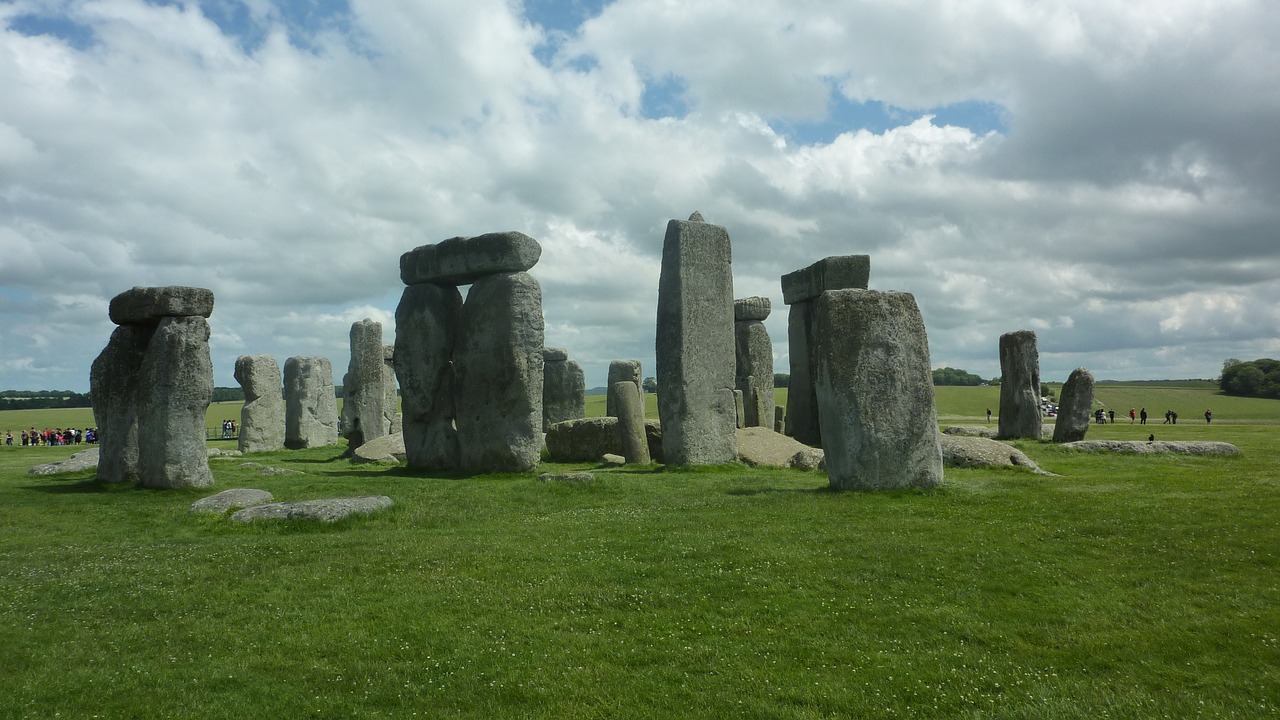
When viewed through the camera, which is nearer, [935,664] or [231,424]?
[935,664]

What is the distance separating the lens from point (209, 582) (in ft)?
31.2

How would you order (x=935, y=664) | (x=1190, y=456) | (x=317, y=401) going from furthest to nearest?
(x=317, y=401)
(x=1190, y=456)
(x=935, y=664)

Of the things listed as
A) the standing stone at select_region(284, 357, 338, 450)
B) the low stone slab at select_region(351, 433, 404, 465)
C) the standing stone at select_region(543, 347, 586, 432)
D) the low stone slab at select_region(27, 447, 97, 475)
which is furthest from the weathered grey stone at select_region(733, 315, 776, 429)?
the low stone slab at select_region(27, 447, 97, 475)

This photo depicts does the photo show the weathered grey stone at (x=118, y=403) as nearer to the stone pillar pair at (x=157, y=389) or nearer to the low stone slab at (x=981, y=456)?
the stone pillar pair at (x=157, y=389)

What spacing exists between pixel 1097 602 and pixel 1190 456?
1650cm

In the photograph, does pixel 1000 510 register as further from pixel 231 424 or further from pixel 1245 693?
pixel 231 424

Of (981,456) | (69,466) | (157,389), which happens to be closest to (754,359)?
(981,456)

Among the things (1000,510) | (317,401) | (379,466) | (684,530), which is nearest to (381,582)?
(684,530)

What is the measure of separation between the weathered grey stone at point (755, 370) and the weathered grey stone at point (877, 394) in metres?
14.8

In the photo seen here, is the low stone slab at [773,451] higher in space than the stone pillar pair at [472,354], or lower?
lower

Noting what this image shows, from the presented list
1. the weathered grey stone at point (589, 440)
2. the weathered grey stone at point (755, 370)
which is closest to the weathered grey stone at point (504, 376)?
the weathered grey stone at point (589, 440)

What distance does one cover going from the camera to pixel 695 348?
806 inches

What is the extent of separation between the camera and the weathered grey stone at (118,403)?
17.4m

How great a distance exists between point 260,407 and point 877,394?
2718 centimetres
